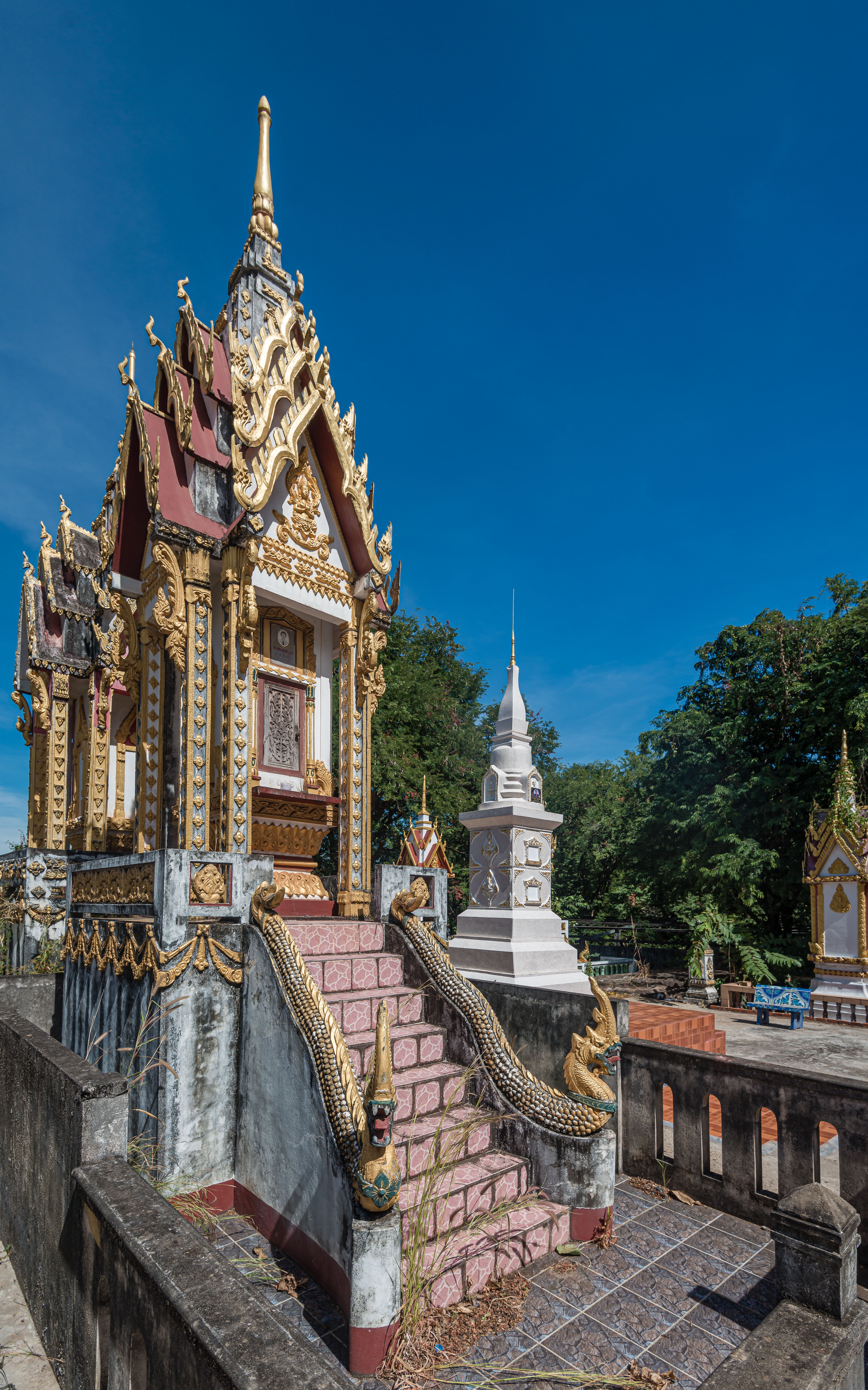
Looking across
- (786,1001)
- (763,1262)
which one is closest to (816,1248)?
(763,1262)

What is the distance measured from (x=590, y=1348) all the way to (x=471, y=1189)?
117 centimetres

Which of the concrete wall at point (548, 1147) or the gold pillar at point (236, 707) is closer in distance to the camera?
the concrete wall at point (548, 1147)

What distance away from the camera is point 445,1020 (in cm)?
645

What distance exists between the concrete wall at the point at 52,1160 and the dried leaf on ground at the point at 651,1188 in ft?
14.2

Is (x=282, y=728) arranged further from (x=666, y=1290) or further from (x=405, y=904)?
(x=666, y=1290)

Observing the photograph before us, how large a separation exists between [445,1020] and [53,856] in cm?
916

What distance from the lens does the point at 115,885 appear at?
22.1ft

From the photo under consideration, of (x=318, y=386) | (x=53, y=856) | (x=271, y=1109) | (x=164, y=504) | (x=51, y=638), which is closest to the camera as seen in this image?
(x=271, y=1109)

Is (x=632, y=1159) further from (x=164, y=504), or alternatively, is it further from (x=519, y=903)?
(x=164, y=504)

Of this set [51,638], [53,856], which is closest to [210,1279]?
[53,856]

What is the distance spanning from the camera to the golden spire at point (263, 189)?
977 cm

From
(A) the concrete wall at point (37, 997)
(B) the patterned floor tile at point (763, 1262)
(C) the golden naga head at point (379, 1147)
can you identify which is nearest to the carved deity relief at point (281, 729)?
(A) the concrete wall at point (37, 997)

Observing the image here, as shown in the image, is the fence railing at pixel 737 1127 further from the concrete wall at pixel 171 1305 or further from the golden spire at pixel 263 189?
the golden spire at pixel 263 189

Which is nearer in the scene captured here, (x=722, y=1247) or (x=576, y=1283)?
(x=576, y=1283)
